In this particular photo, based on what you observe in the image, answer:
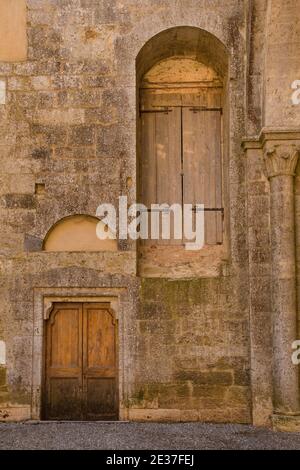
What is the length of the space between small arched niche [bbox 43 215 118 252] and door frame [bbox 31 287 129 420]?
0.49m

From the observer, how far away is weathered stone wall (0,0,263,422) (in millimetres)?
6715

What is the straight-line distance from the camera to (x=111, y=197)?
691 centimetres

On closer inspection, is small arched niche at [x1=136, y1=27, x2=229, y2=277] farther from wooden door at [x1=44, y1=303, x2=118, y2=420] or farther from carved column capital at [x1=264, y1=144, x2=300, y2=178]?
wooden door at [x1=44, y1=303, x2=118, y2=420]

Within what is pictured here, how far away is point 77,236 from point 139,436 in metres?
2.34

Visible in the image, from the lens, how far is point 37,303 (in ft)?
22.4

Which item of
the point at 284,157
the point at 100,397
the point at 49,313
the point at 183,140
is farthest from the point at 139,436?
the point at 183,140

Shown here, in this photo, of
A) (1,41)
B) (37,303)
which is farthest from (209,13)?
(37,303)

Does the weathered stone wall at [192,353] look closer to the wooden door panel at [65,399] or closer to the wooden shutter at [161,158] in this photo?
the wooden door panel at [65,399]

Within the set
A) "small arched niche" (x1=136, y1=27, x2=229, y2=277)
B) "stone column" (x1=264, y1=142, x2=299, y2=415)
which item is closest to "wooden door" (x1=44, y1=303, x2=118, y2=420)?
"small arched niche" (x1=136, y1=27, x2=229, y2=277)

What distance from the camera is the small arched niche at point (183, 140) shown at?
7.31m

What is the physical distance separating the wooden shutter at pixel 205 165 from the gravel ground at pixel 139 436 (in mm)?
2294
